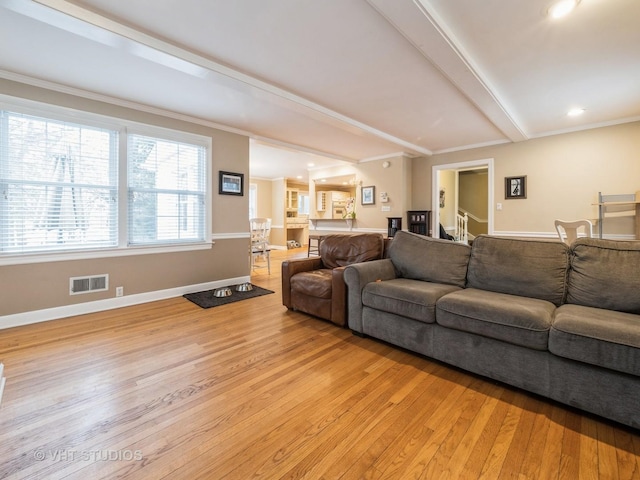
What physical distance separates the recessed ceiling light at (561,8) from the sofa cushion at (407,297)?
2.10m

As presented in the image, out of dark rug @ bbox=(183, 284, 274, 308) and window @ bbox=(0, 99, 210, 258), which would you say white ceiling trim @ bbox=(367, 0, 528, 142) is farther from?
dark rug @ bbox=(183, 284, 274, 308)

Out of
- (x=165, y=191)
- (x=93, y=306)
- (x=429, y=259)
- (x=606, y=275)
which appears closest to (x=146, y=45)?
(x=165, y=191)

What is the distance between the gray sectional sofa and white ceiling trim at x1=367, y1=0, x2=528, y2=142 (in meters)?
1.57

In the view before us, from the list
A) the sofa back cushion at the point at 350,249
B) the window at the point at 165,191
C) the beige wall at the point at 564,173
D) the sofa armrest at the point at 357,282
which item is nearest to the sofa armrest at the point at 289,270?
the sofa back cushion at the point at 350,249

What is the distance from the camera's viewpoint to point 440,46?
2287mm

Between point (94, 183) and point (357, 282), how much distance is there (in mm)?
3152

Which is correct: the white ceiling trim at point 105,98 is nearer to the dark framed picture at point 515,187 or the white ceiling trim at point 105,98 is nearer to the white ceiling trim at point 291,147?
the white ceiling trim at point 291,147

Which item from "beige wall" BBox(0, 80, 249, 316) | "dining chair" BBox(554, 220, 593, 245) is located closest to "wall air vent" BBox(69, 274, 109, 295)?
"beige wall" BBox(0, 80, 249, 316)

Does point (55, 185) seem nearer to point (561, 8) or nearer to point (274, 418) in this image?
point (274, 418)

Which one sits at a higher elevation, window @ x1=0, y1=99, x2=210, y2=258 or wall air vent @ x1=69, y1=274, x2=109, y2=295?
window @ x1=0, y1=99, x2=210, y2=258

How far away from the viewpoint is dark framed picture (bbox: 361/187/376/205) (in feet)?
21.5

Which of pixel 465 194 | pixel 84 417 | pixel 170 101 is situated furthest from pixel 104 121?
pixel 465 194

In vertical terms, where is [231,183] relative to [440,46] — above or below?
below

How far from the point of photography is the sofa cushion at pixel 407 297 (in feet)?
6.98
